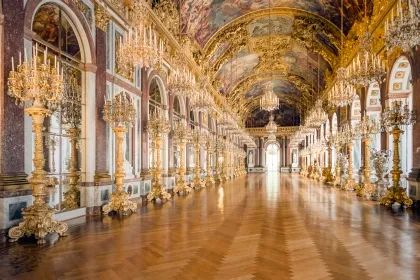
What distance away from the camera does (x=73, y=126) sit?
7641 mm

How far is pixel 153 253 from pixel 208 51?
16557 millimetres

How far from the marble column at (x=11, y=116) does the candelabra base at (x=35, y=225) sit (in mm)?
556

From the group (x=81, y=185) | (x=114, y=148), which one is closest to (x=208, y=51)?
(x=114, y=148)

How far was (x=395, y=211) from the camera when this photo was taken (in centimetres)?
825

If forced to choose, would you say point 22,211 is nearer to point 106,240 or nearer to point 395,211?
point 106,240

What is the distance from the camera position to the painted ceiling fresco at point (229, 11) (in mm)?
14980

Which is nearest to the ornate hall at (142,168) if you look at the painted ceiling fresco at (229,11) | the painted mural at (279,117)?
the painted ceiling fresco at (229,11)

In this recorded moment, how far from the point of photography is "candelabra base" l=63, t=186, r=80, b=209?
24.2 ft

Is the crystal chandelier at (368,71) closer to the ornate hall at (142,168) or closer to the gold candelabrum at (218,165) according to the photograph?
the ornate hall at (142,168)

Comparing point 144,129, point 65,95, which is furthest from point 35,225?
point 144,129

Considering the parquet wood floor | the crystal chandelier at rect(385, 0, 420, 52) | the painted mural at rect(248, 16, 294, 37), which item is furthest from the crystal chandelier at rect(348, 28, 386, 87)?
the painted mural at rect(248, 16, 294, 37)

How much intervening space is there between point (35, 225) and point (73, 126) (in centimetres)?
294

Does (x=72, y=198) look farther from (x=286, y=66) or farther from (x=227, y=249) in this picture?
(x=286, y=66)

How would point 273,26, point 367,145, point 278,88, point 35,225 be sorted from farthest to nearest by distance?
point 278,88 < point 273,26 < point 367,145 < point 35,225
